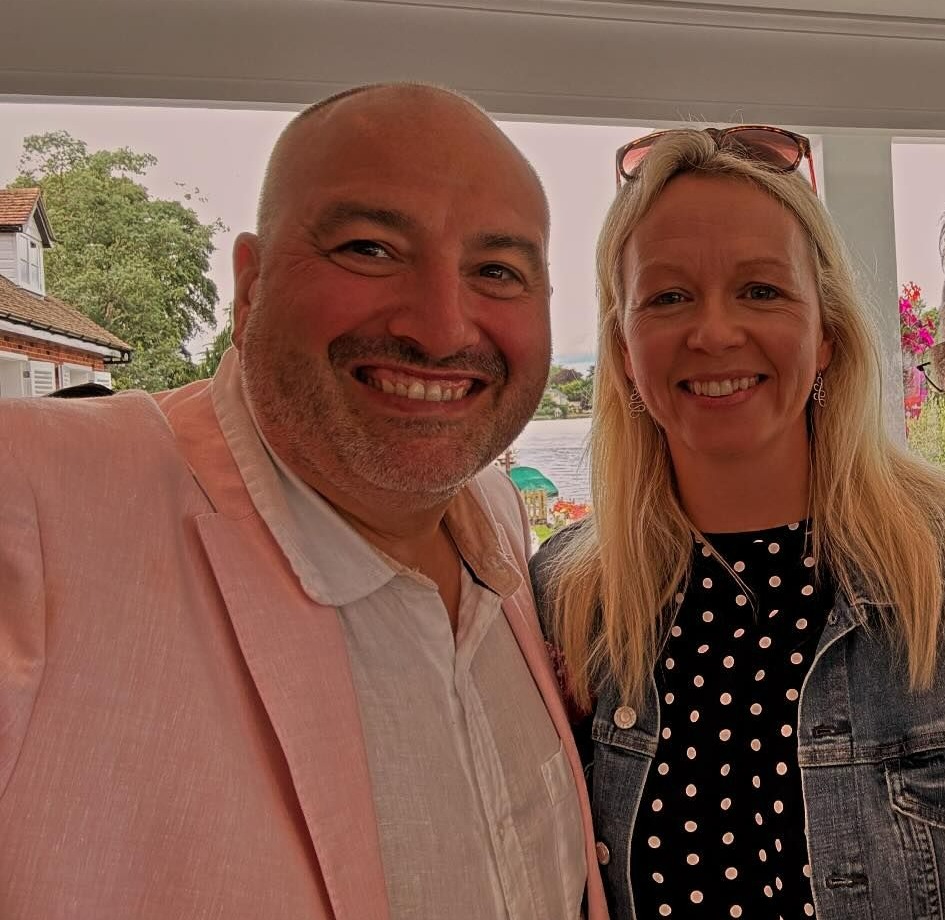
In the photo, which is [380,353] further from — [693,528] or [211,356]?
[211,356]

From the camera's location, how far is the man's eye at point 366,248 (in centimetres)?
108

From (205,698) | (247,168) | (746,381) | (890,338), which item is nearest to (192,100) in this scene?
(247,168)

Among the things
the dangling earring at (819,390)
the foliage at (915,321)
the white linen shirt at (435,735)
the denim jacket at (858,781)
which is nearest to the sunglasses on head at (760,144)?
the dangling earring at (819,390)

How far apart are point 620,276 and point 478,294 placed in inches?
18.4

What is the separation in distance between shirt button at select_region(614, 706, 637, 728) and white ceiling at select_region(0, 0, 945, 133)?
1.30 meters

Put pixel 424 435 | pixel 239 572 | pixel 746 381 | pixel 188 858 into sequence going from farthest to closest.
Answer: pixel 746 381, pixel 424 435, pixel 239 572, pixel 188 858

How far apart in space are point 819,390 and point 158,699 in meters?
1.14

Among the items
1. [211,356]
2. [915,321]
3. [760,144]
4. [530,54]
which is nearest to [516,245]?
[760,144]

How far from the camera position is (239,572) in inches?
38.2

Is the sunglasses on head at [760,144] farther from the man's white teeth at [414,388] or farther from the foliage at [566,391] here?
the foliage at [566,391]

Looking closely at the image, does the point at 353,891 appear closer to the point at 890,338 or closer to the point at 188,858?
the point at 188,858

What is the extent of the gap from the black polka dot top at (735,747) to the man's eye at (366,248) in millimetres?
730

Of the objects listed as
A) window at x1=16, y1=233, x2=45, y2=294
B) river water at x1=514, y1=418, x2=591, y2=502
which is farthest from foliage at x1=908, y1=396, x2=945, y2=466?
window at x1=16, y1=233, x2=45, y2=294

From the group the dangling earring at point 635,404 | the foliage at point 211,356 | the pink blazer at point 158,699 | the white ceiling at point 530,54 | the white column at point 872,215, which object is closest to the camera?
the pink blazer at point 158,699
